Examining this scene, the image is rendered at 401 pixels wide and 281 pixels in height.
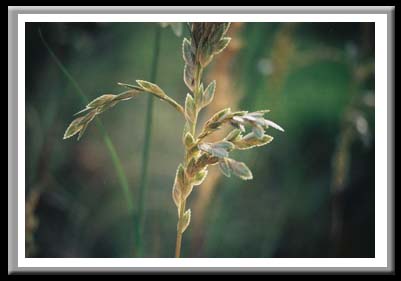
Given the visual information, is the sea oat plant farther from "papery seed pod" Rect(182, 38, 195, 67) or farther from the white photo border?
the white photo border

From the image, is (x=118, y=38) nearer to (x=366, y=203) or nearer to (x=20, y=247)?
(x=366, y=203)

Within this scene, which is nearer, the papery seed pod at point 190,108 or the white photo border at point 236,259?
the papery seed pod at point 190,108

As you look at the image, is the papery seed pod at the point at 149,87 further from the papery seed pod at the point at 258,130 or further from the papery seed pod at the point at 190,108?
the papery seed pod at the point at 258,130

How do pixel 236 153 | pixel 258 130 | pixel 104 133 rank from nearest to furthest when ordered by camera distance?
pixel 258 130 < pixel 104 133 < pixel 236 153

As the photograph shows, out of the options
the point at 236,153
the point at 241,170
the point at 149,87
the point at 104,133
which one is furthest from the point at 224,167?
the point at 236,153

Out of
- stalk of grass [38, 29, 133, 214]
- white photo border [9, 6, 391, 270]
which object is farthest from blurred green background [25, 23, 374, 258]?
stalk of grass [38, 29, 133, 214]

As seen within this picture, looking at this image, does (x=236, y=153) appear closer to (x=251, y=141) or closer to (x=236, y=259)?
(x=236, y=259)

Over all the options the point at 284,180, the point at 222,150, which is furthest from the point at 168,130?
the point at 222,150

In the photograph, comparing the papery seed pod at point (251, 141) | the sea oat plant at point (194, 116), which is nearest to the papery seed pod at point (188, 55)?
the sea oat plant at point (194, 116)

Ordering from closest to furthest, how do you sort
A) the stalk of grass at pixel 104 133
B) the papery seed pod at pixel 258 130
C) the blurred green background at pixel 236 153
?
1. the papery seed pod at pixel 258 130
2. the stalk of grass at pixel 104 133
3. the blurred green background at pixel 236 153
